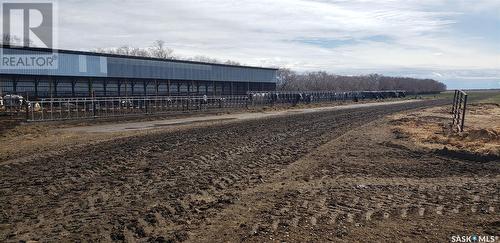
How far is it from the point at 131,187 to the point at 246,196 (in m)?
2.24

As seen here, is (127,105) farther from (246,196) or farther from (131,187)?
(246,196)

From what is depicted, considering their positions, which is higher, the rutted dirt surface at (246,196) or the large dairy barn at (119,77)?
the large dairy barn at (119,77)

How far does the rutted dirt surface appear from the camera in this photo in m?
5.87

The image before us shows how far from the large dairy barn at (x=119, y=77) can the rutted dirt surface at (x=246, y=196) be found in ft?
81.6

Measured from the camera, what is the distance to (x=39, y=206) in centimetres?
716

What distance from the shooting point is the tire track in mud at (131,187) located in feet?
19.8

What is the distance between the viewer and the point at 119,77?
4647cm

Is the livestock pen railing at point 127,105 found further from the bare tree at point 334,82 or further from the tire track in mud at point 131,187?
the bare tree at point 334,82

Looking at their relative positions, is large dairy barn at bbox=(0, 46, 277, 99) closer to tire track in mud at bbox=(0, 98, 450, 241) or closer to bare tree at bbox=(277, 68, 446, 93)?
tire track in mud at bbox=(0, 98, 450, 241)

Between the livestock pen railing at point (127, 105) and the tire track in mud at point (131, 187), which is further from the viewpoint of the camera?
the livestock pen railing at point (127, 105)

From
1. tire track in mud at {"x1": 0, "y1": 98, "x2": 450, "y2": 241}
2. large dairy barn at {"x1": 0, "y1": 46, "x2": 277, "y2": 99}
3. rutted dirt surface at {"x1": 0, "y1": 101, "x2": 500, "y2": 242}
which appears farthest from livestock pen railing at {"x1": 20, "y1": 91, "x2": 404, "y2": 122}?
rutted dirt surface at {"x1": 0, "y1": 101, "x2": 500, "y2": 242}

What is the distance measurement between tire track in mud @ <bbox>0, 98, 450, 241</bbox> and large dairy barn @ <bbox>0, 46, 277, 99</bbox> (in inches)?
898

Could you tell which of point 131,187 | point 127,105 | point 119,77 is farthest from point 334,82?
point 131,187

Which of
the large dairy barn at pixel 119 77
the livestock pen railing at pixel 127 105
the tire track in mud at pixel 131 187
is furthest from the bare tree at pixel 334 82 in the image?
the tire track in mud at pixel 131 187
